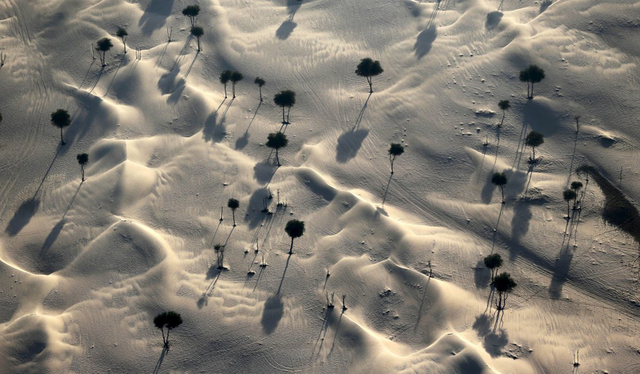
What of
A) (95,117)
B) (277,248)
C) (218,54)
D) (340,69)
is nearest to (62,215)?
(95,117)

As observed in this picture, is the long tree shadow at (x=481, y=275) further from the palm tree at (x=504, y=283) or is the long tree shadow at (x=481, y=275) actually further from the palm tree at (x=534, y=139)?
the palm tree at (x=534, y=139)

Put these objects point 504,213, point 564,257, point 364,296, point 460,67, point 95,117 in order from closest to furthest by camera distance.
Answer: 1. point 364,296
2. point 564,257
3. point 504,213
4. point 95,117
5. point 460,67

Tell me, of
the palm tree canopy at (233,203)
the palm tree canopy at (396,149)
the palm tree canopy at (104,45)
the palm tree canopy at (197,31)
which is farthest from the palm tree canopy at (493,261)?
the palm tree canopy at (104,45)

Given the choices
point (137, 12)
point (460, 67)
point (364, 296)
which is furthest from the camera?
point (137, 12)

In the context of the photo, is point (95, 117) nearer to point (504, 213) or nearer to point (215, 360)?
point (215, 360)

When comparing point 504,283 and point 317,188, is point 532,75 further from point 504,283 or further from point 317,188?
point 504,283

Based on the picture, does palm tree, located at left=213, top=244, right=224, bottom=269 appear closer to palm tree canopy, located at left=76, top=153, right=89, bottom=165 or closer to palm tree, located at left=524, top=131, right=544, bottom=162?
palm tree canopy, located at left=76, top=153, right=89, bottom=165
